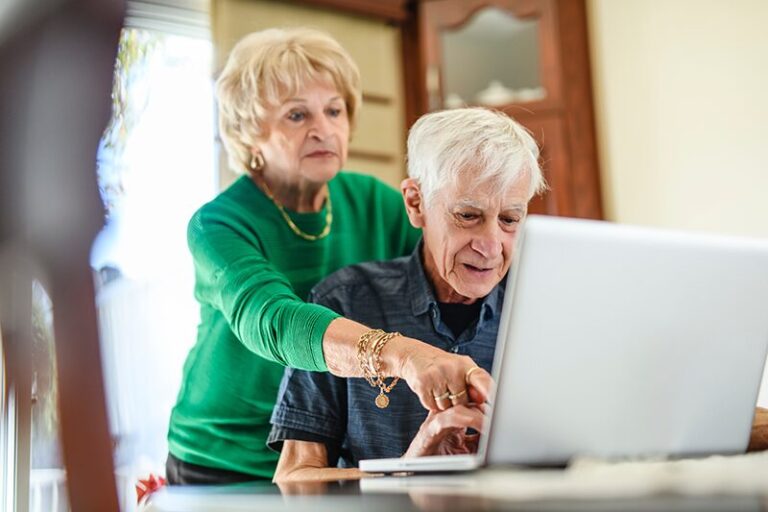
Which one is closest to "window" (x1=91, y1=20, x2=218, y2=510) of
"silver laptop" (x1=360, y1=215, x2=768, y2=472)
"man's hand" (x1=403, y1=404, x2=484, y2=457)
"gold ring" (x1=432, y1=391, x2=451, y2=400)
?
"man's hand" (x1=403, y1=404, x2=484, y2=457)

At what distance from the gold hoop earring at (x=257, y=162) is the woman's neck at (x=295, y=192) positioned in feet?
0.05

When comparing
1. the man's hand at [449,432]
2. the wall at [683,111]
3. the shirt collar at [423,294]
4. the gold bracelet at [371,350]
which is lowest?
the man's hand at [449,432]

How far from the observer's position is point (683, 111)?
2955 mm

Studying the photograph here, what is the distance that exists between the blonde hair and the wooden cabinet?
149 centimetres

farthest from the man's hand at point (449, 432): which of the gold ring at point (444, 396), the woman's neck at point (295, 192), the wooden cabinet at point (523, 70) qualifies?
the wooden cabinet at point (523, 70)

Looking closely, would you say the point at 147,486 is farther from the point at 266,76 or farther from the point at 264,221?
the point at 266,76

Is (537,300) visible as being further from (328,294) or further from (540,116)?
(540,116)

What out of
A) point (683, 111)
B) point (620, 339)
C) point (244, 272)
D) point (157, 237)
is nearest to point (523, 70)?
point (683, 111)

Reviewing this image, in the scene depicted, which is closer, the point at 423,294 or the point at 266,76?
the point at 423,294

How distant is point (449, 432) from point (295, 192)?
1.82 ft

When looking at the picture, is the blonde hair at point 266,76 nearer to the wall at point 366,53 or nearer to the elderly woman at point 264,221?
the elderly woman at point 264,221

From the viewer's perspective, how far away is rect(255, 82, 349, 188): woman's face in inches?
59.4

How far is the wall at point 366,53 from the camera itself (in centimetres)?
268

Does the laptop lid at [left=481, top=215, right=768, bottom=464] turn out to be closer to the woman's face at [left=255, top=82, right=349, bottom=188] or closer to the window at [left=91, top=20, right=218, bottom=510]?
the woman's face at [left=255, top=82, right=349, bottom=188]
